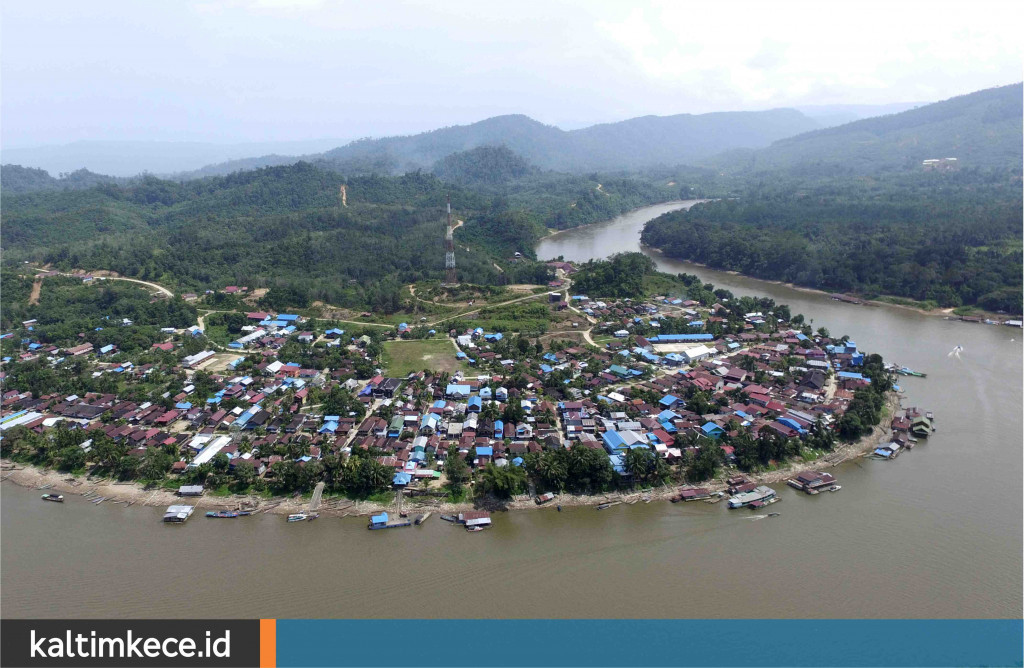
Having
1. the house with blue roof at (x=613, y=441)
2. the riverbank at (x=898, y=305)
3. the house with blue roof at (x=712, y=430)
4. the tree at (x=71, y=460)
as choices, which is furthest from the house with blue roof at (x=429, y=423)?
the riverbank at (x=898, y=305)

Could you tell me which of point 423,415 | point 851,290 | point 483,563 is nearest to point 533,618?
point 483,563

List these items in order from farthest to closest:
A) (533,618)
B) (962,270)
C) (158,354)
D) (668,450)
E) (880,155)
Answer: (880,155), (962,270), (158,354), (668,450), (533,618)

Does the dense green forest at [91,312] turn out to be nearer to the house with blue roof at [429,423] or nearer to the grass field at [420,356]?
the grass field at [420,356]

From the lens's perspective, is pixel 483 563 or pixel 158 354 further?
pixel 158 354

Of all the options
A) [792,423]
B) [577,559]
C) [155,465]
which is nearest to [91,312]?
[155,465]

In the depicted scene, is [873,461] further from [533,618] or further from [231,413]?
[231,413]

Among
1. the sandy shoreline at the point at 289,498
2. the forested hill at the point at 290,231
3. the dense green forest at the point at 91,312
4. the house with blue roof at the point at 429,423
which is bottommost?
the sandy shoreline at the point at 289,498

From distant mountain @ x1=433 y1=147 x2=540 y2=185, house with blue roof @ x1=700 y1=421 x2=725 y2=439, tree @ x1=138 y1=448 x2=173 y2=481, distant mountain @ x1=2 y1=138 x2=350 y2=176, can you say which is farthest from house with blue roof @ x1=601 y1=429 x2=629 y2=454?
distant mountain @ x1=2 y1=138 x2=350 y2=176
